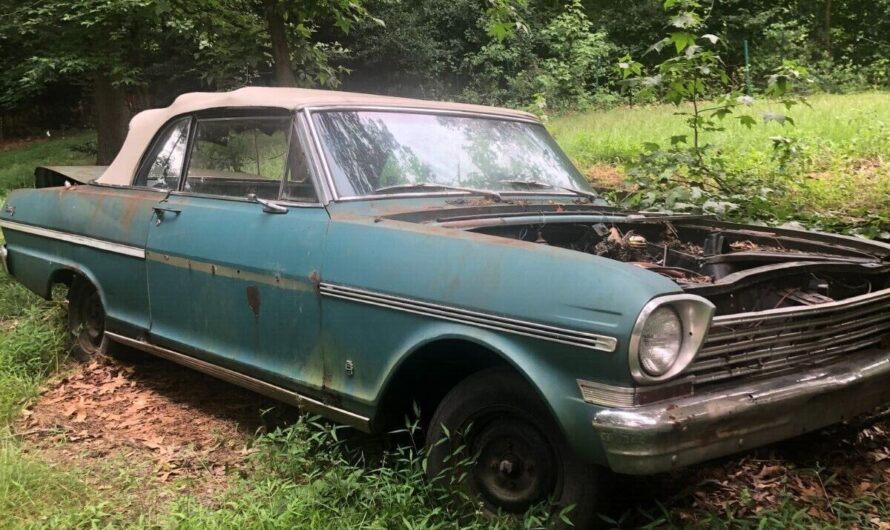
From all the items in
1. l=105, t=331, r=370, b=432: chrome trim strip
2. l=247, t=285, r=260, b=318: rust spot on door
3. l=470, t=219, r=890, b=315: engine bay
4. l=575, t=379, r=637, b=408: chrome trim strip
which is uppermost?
l=470, t=219, r=890, b=315: engine bay

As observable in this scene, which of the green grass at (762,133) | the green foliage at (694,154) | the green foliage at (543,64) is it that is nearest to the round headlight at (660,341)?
the green foliage at (694,154)

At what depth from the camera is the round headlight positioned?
226 cm

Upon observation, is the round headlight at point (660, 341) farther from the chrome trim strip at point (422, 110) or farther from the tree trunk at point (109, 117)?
the tree trunk at point (109, 117)

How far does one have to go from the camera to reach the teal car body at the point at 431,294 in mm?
2303

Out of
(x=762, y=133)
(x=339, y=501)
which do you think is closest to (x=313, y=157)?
(x=339, y=501)

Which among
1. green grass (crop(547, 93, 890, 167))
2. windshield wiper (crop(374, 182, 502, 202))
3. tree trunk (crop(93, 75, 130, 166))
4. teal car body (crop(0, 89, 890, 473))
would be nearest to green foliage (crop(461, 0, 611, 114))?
green grass (crop(547, 93, 890, 167))

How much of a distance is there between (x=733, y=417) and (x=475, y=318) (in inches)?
34.5

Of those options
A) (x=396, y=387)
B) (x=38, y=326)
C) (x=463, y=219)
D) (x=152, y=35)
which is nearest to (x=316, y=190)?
(x=463, y=219)

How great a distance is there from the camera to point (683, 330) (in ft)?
7.55

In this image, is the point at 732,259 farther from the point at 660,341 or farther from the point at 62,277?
the point at 62,277

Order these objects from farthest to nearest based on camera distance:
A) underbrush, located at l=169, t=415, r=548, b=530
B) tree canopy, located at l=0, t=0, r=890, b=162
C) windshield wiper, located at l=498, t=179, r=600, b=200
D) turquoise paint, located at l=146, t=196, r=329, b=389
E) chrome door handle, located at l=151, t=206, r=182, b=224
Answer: tree canopy, located at l=0, t=0, r=890, b=162 < chrome door handle, located at l=151, t=206, r=182, b=224 < windshield wiper, located at l=498, t=179, r=600, b=200 < turquoise paint, located at l=146, t=196, r=329, b=389 < underbrush, located at l=169, t=415, r=548, b=530

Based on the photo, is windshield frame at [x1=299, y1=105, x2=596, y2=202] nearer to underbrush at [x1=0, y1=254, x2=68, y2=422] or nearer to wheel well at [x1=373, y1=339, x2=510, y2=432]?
wheel well at [x1=373, y1=339, x2=510, y2=432]

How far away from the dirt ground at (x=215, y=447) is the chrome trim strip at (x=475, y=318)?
693 millimetres

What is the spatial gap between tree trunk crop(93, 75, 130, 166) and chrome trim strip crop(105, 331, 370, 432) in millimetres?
10001
